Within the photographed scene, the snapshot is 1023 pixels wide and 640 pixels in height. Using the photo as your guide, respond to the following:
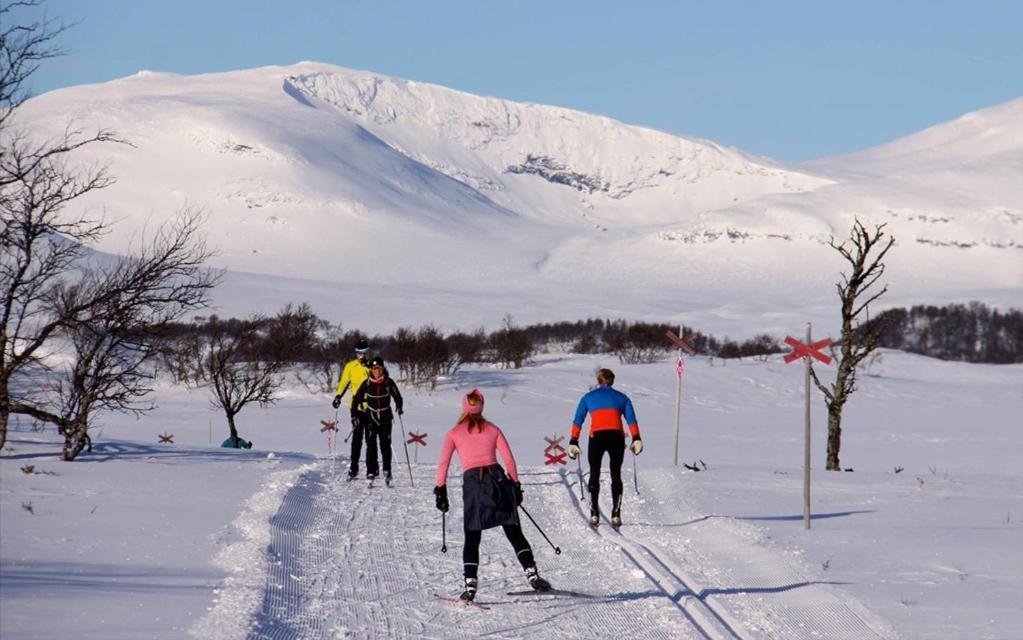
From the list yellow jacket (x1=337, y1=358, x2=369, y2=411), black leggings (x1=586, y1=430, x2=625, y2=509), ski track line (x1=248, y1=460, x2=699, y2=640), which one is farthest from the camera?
yellow jacket (x1=337, y1=358, x2=369, y2=411)

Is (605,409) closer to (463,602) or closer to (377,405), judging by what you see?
(377,405)

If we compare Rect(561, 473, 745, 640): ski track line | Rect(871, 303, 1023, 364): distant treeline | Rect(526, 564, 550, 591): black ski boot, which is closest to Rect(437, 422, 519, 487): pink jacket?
Rect(526, 564, 550, 591): black ski boot

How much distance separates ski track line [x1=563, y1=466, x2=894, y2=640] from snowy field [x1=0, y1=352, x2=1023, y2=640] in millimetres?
30

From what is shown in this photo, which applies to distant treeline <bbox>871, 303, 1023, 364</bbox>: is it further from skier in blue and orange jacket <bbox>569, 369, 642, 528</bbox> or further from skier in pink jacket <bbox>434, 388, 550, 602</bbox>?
skier in pink jacket <bbox>434, 388, 550, 602</bbox>

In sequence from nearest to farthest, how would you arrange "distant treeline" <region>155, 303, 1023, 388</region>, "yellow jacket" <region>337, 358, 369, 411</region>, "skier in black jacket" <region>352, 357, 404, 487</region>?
"skier in black jacket" <region>352, 357, 404, 487</region>
"yellow jacket" <region>337, 358, 369, 411</region>
"distant treeline" <region>155, 303, 1023, 388</region>

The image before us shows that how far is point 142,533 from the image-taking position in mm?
11891

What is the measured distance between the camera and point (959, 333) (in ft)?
513

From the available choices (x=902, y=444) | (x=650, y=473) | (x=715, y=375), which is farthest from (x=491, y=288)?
(x=650, y=473)

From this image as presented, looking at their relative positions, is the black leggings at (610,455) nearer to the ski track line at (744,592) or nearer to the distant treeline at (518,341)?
the ski track line at (744,592)

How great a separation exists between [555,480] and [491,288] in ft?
587

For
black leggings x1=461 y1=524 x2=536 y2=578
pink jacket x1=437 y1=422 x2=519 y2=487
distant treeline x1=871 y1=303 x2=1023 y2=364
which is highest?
distant treeline x1=871 y1=303 x2=1023 y2=364

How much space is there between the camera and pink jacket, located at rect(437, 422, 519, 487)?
1022 centimetres

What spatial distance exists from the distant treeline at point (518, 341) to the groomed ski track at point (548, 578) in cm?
576

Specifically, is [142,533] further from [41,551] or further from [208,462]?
[208,462]
